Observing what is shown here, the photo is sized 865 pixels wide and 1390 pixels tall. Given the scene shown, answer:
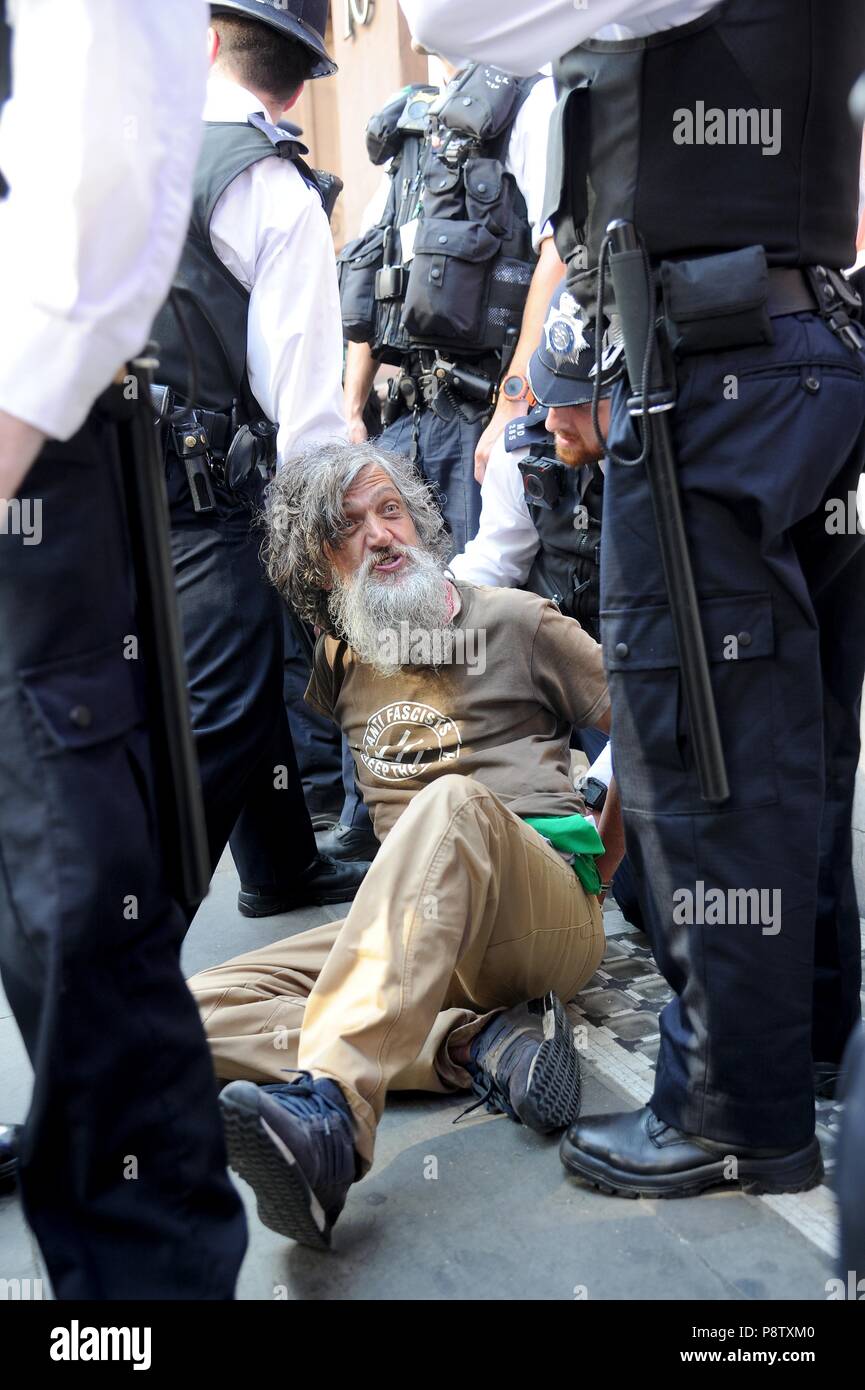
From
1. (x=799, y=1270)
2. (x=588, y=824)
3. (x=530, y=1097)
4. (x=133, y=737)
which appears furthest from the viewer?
(x=588, y=824)

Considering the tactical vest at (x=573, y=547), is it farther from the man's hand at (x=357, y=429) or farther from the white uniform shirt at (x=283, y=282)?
the man's hand at (x=357, y=429)

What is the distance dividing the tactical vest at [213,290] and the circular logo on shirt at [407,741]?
0.77m

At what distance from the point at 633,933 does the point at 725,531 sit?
1.52 m

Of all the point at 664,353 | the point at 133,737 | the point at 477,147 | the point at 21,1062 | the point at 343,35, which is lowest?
the point at 21,1062

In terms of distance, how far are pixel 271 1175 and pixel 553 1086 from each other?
58cm

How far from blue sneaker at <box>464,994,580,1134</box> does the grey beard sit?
2.58 ft

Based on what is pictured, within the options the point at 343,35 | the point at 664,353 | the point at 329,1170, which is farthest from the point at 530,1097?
the point at 343,35

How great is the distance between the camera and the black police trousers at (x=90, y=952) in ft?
4.53

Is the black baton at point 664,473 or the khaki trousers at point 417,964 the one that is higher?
the black baton at point 664,473

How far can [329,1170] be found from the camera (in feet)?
5.96

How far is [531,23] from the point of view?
5.56 feet

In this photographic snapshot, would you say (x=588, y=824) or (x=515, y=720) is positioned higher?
(x=515, y=720)

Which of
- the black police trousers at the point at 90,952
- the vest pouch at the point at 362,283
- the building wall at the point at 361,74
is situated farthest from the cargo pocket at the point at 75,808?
the building wall at the point at 361,74

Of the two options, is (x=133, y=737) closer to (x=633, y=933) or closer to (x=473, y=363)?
(x=633, y=933)
